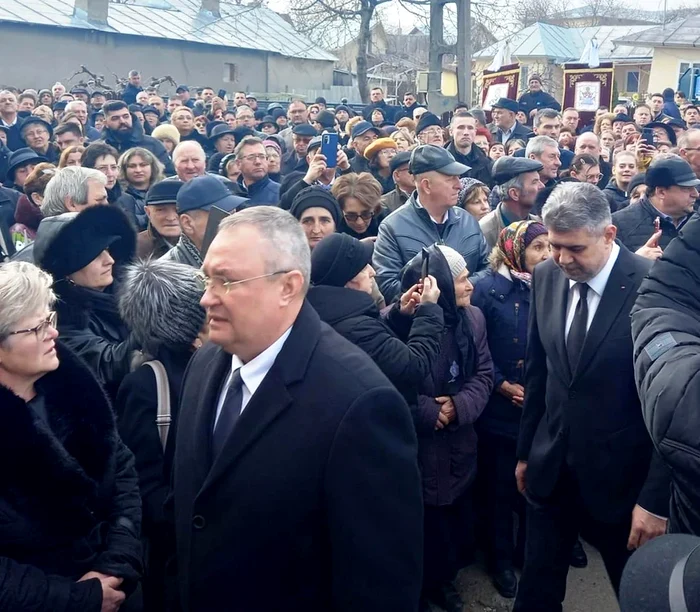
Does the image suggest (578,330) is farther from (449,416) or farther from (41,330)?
(41,330)

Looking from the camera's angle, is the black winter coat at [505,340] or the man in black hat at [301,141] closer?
the black winter coat at [505,340]

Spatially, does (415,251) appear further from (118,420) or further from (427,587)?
(118,420)

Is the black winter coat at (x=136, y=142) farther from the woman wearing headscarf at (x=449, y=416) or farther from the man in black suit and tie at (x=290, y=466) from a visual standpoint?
the man in black suit and tie at (x=290, y=466)

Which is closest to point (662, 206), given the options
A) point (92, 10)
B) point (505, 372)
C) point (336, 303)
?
point (505, 372)

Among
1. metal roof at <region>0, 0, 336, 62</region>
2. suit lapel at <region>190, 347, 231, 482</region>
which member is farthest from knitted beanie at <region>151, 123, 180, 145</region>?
metal roof at <region>0, 0, 336, 62</region>

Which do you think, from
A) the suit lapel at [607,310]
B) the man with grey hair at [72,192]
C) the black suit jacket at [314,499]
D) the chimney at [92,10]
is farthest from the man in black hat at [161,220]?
the chimney at [92,10]

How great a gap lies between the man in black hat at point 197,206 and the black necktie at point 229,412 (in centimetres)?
207

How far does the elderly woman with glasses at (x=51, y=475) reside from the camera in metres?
2.34

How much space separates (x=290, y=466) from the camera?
6.72 ft

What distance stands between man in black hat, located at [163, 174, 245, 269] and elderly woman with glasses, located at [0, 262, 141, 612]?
1741 millimetres

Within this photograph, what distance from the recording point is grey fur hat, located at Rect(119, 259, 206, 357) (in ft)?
9.53

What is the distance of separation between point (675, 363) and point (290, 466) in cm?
102

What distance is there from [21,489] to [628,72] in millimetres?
53683

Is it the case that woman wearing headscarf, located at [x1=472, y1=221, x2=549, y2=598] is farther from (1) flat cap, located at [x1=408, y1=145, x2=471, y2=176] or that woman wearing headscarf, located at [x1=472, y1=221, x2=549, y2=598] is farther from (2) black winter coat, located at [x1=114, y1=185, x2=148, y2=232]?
(2) black winter coat, located at [x1=114, y1=185, x2=148, y2=232]
